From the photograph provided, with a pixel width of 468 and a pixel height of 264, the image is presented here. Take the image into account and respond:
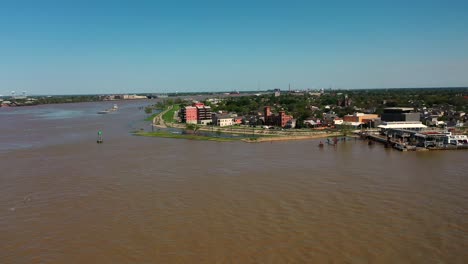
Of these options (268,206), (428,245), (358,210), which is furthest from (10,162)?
(428,245)

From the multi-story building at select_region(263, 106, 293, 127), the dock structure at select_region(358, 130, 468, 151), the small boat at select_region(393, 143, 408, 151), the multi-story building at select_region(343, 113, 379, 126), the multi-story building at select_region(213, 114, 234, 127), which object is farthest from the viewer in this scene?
the multi-story building at select_region(213, 114, 234, 127)

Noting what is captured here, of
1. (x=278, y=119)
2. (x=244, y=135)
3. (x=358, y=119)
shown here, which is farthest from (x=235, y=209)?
(x=358, y=119)

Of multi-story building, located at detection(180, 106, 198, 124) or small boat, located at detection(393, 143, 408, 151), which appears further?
multi-story building, located at detection(180, 106, 198, 124)

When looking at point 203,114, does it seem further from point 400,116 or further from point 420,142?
point 420,142

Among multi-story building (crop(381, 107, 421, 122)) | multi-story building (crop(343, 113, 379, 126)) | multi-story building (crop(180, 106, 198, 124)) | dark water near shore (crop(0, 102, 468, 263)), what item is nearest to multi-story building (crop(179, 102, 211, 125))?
multi-story building (crop(180, 106, 198, 124))

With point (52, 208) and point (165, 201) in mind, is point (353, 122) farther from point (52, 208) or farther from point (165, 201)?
point (52, 208)

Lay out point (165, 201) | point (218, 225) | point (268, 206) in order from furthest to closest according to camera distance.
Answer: point (165, 201) → point (268, 206) → point (218, 225)

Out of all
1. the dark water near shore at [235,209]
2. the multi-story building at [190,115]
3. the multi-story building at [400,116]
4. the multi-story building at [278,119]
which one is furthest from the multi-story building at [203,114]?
the dark water near shore at [235,209]

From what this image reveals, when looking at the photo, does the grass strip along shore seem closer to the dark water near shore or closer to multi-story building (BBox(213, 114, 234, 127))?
multi-story building (BBox(213, 114, 234, 127))
